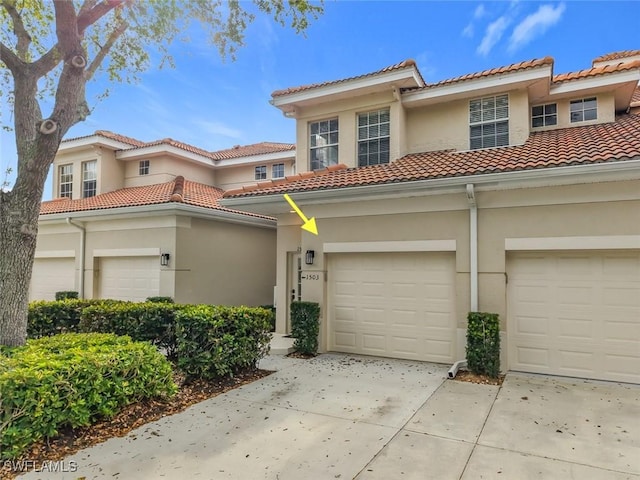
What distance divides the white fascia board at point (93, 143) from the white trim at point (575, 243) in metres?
14.7

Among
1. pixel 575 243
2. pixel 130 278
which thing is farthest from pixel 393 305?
pixel 130 278

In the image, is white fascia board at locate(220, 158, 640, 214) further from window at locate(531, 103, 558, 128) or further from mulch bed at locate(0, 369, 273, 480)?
window at locate(531, 103, 558, 128)

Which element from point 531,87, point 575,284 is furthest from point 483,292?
point 531,87

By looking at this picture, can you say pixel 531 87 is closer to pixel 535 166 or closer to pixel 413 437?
pixel 535 166

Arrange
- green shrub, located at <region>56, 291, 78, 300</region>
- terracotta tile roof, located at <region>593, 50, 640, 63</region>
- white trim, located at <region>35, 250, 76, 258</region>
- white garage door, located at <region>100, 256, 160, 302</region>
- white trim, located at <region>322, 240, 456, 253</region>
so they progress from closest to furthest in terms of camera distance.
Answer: white trim, located at <region>322, 240, 456, 253</region>
white garage door, located at <region>100, 256, 160, 302</region>
terracotta tile roof, located at <region>593, 50, 640, 63</region>
green shrub, located at <region>56, 291, 78, 300</region>
white trim, located at <region>35, 250, 76, 258</region>

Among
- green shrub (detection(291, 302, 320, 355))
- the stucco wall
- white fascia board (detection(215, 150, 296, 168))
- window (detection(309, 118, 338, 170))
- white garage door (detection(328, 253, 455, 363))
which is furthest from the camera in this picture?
white fascia board (detection(215, 150, 296, 168))

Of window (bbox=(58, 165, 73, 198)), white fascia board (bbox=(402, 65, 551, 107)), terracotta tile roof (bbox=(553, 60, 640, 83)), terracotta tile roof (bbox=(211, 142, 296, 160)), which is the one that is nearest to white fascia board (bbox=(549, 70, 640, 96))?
terracotta tile roof (bbox=(553, 60, 640, 83))

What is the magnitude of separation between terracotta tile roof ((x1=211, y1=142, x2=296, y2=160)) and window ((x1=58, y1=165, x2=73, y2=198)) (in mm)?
5903

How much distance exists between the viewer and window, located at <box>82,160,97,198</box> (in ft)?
51.0

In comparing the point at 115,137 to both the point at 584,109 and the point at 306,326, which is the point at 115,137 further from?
the point at 584,109

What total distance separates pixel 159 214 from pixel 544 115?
10648 mm

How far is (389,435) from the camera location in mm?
4414

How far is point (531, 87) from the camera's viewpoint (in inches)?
363

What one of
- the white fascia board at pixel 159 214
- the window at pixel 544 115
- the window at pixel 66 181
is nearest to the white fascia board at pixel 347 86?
the window at pixel 544 115
